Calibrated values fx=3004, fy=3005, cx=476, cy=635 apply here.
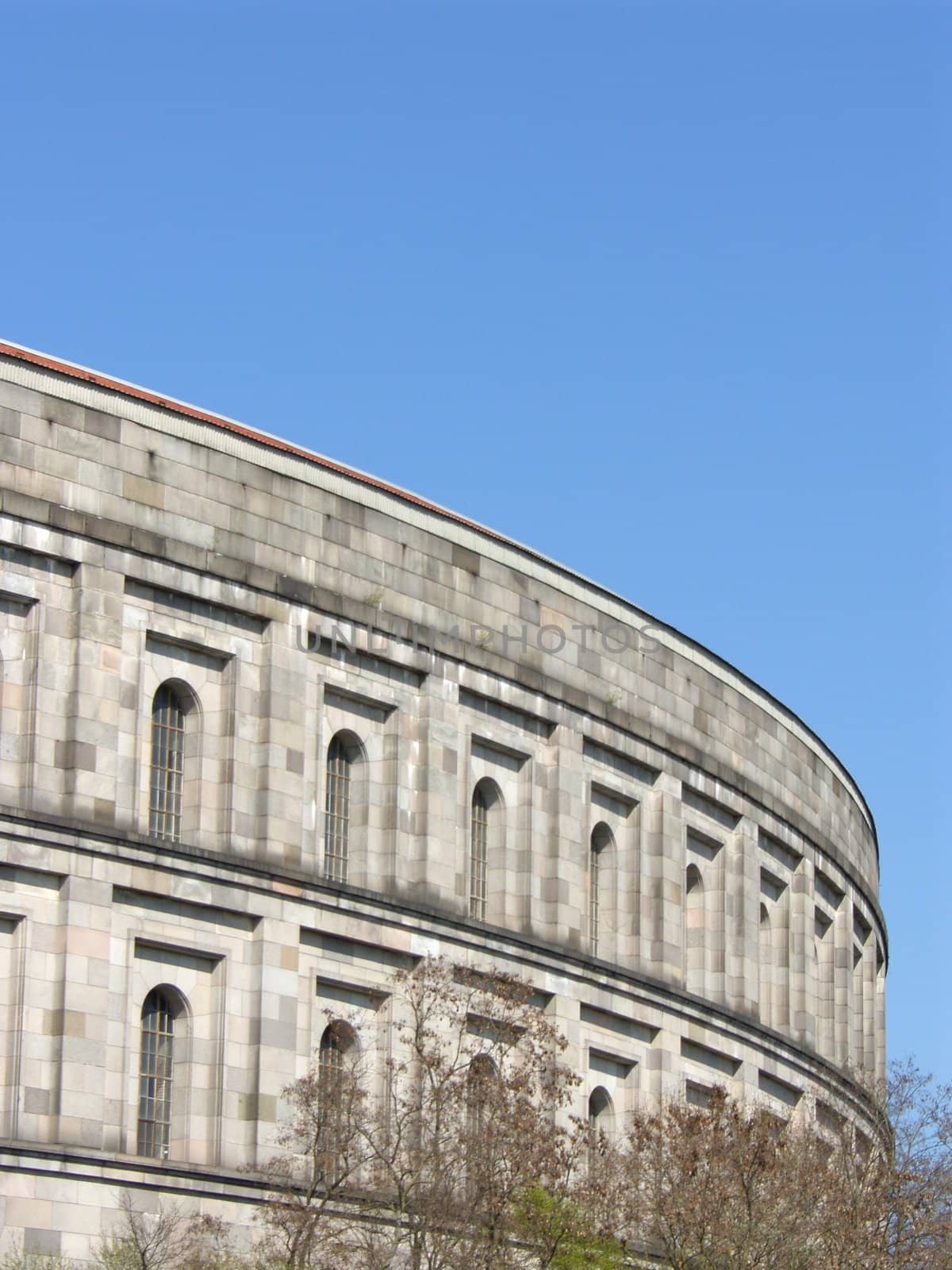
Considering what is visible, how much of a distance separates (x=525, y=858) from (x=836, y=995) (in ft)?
54.3

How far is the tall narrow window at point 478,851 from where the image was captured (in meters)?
53.6

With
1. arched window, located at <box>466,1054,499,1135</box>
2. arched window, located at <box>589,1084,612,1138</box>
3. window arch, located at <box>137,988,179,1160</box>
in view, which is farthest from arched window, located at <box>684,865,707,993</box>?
arched window, located at <box>466,1054,499,1135</box>

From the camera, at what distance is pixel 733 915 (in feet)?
203

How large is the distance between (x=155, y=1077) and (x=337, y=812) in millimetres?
6517

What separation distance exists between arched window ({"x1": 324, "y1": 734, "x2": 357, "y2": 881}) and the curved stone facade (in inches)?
→ 2.8

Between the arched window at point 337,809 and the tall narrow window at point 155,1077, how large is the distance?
188 inches

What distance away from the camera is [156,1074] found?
4616 centimetres

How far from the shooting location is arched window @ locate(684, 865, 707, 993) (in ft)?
197

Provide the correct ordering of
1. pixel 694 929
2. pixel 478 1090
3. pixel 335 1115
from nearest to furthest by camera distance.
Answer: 1. pixel 478 1090
2. pixel 335 1115
3. pixel 694 929

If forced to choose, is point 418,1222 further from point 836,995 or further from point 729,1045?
point 836,995

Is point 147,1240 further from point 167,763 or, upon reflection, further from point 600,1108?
point 600,1108

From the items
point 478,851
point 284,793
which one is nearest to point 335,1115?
point 284,793

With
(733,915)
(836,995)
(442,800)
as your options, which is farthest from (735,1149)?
(836,995)

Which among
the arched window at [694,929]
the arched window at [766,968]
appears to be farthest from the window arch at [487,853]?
the arched window at [766,968]
